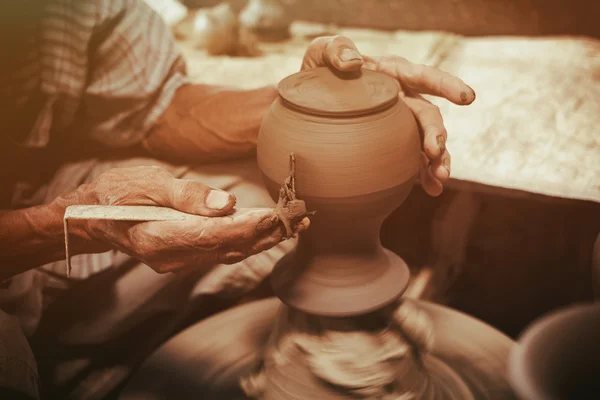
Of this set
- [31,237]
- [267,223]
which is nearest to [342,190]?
[267,223]

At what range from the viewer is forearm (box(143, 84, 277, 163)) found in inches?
69.1

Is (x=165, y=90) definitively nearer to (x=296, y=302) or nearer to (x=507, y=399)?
(x=296, y=302)

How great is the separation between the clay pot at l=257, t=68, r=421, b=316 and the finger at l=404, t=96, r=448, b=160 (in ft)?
0.17

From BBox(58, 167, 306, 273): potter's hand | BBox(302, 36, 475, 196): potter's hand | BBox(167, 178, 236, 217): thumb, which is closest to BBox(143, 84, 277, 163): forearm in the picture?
BBox(302, 36, 475, 196): potter's hand

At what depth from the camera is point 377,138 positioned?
43.1 inches

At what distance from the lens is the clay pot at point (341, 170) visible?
1.09 m

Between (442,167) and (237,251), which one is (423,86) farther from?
(237,251)

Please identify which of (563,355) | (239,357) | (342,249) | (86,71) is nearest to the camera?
(563,355)

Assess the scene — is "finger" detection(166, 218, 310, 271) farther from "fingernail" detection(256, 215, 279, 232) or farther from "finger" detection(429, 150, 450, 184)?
"finger" detection(429, 150, 450, 184)

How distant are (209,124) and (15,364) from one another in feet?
2.59

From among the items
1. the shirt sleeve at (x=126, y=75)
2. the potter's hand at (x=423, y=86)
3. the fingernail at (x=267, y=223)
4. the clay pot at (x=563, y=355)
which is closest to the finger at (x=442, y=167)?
the potter's hand at (x=423, y=86)

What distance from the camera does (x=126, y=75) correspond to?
1.76m

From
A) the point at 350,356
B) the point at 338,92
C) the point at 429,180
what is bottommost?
the point at 350,356

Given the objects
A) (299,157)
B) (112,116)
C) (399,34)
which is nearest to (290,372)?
(299,157)
